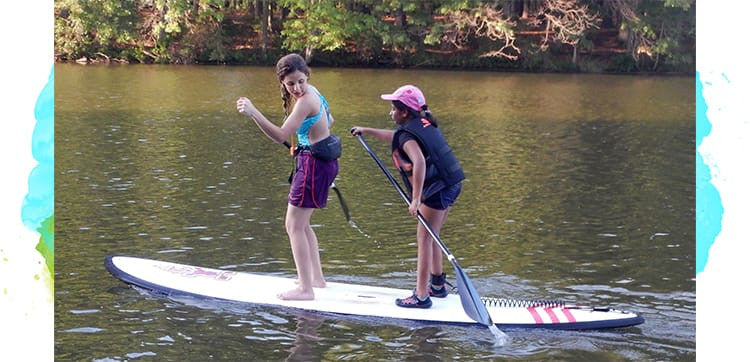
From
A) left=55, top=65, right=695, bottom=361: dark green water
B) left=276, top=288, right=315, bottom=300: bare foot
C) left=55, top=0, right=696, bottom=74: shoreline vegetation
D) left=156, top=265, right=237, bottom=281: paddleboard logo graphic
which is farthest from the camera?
left=55, top=0, right=696, bottom=74: shoreline vegetation

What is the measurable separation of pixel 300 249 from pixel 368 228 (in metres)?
3.18

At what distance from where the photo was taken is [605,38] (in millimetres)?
44031

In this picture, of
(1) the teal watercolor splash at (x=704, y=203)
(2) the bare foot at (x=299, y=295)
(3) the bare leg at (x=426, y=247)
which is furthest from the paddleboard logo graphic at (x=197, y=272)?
(1) the teal watercolor splash at (x=704, y=203)

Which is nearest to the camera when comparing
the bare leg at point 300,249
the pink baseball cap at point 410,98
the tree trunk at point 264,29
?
the pink baseball cap at point 410,98

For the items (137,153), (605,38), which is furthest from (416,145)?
(605,38)

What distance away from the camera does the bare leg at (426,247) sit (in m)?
7.71

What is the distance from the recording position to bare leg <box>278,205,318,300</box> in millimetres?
7863

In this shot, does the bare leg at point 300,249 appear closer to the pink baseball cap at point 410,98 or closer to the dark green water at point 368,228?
the dark green water at point 368,228

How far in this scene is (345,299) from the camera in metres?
8.02

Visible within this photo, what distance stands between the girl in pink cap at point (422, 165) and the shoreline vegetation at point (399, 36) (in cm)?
3173

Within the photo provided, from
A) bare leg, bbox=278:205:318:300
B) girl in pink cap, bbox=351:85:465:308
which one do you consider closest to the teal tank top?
girl in pink cap, bbox=351:85:465:308

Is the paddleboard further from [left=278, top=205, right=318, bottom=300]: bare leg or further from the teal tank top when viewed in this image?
the teal tank top

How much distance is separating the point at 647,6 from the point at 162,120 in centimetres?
2593

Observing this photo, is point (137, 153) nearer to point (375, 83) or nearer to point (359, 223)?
point (359, 223)
